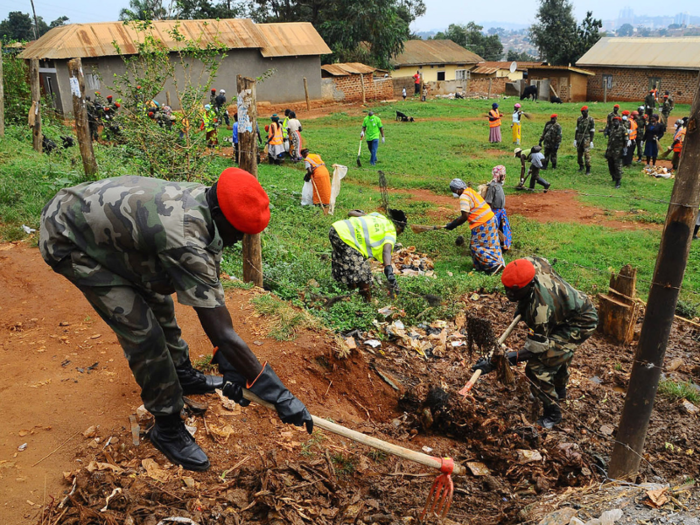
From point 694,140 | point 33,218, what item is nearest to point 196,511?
point 694,140

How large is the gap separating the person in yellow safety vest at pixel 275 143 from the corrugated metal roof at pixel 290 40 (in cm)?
1041

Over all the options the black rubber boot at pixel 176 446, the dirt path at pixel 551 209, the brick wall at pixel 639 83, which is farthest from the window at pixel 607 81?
the black rubber boot at pixel 176 446

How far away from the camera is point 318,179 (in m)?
10.6

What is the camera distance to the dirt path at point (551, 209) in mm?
10909

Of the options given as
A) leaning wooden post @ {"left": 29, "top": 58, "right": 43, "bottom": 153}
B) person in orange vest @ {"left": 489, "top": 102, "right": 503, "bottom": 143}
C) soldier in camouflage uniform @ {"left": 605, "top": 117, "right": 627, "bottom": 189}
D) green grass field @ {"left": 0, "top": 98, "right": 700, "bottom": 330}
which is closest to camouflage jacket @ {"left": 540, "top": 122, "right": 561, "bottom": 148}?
green grass field @ {"left": 0, "top": 98, "right": 700, "bottom": 330}

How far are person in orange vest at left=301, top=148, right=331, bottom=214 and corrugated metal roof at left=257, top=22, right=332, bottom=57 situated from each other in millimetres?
14796

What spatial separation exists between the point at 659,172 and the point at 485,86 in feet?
71.0

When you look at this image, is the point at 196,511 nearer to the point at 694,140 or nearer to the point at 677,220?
the point at 677,220

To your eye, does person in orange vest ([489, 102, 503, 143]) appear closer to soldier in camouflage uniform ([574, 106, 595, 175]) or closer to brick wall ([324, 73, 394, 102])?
soldier in camouflage uniform ([574, 106, 595, 175])

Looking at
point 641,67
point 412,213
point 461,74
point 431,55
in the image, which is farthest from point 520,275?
point 461,74

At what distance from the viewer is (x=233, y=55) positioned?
75.5 ft

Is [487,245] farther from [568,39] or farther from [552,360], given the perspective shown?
[568,39]

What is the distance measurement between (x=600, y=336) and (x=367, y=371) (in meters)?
3.10

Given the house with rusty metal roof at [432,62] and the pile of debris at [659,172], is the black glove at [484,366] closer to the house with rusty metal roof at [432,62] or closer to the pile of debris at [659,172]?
the pile of debris at [659,172]
